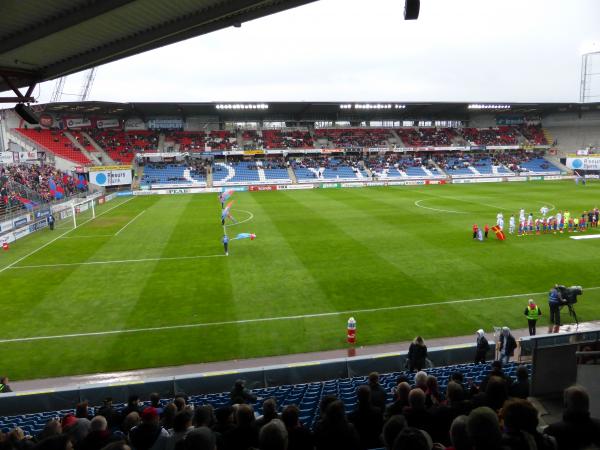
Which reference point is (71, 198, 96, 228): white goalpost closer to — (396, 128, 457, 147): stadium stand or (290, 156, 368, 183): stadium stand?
(290, 156, 368, 183): stadium stand

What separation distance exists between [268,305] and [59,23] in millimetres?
12333

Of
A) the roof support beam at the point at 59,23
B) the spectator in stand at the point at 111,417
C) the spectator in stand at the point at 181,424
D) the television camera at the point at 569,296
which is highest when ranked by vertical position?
the roof support beam at the point at 59,23

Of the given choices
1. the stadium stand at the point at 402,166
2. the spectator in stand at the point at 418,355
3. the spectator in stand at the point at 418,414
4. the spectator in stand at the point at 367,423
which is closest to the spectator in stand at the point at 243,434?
the spectator in stand at the point at 367,423

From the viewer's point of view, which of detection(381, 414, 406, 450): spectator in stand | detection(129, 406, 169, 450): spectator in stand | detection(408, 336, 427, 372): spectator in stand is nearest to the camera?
detection(381, 414, 406, 450): spectator in stand

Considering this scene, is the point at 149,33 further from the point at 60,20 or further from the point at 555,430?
the point at 555,430

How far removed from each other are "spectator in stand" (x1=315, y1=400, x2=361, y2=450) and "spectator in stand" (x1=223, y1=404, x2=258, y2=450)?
656 mm

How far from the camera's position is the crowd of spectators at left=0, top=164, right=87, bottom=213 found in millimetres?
35812

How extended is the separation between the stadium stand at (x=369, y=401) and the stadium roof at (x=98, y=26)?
232 inches

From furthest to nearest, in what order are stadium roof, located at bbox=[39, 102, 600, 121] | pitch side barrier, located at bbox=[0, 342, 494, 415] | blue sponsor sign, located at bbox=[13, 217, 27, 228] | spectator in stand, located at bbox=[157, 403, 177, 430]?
stadium roof, located at bbox=[39, 102, 600, 121]
blue sponsor sign, located at bbox=[13, 217, 27, 228]
pitch side barrier, located at bbox=[0, 342, 494, 415]
spectator in stand, located at bbox=[157, 403, 177, 430]

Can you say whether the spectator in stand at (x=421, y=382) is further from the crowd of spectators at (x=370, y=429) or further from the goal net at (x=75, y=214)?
the goal net at (x=75, y=214)

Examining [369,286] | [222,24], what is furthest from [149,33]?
[369,286]

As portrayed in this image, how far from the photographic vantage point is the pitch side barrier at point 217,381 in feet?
33.0

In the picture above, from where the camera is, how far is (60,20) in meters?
6.87

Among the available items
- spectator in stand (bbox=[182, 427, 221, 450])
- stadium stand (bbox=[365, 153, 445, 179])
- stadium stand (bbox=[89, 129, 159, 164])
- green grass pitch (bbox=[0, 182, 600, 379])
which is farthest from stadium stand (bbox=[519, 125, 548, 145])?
spectator in stand (bbox=[182, 427, 221, 450])
